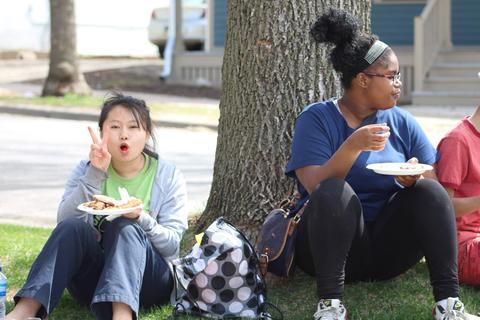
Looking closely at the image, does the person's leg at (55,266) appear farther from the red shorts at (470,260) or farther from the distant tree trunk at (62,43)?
the distant tree trunk at (62,43)

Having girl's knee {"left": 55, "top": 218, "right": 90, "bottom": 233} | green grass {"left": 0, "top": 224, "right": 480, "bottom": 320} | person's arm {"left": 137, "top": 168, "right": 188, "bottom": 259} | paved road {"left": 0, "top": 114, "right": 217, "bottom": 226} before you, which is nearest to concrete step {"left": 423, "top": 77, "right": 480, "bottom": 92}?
paved road {"left": 0, "top": 114, "right": 217, "bottom": 226}

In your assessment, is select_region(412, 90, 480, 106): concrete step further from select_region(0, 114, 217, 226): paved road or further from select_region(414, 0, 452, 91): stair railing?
select_region(0, 114, 217, 226): paved road

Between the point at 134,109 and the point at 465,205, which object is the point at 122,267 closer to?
the point at 134,109

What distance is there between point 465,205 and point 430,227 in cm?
48

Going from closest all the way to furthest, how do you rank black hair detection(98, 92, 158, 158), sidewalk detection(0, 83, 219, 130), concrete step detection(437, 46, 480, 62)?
black hair detection(98, 92, 158, 158)
sidewalk detection(0, 83, 219, 130)
concrete step detection(437, 46, 480, 62)

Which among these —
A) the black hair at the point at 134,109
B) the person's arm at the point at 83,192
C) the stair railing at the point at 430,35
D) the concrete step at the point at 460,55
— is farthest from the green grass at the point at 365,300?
the concrete step at the point at 460,55

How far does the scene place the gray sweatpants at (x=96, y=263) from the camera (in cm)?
405

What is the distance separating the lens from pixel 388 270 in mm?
4555

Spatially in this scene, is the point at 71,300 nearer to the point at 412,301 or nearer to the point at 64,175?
the point at 412,301

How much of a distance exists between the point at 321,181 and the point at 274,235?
0.41m

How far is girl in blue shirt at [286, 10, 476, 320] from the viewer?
13.3 ft

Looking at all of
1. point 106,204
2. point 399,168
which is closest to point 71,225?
point 106,204

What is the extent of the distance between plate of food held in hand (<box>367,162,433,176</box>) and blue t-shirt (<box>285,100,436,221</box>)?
0.23 meters

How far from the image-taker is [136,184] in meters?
4.50
